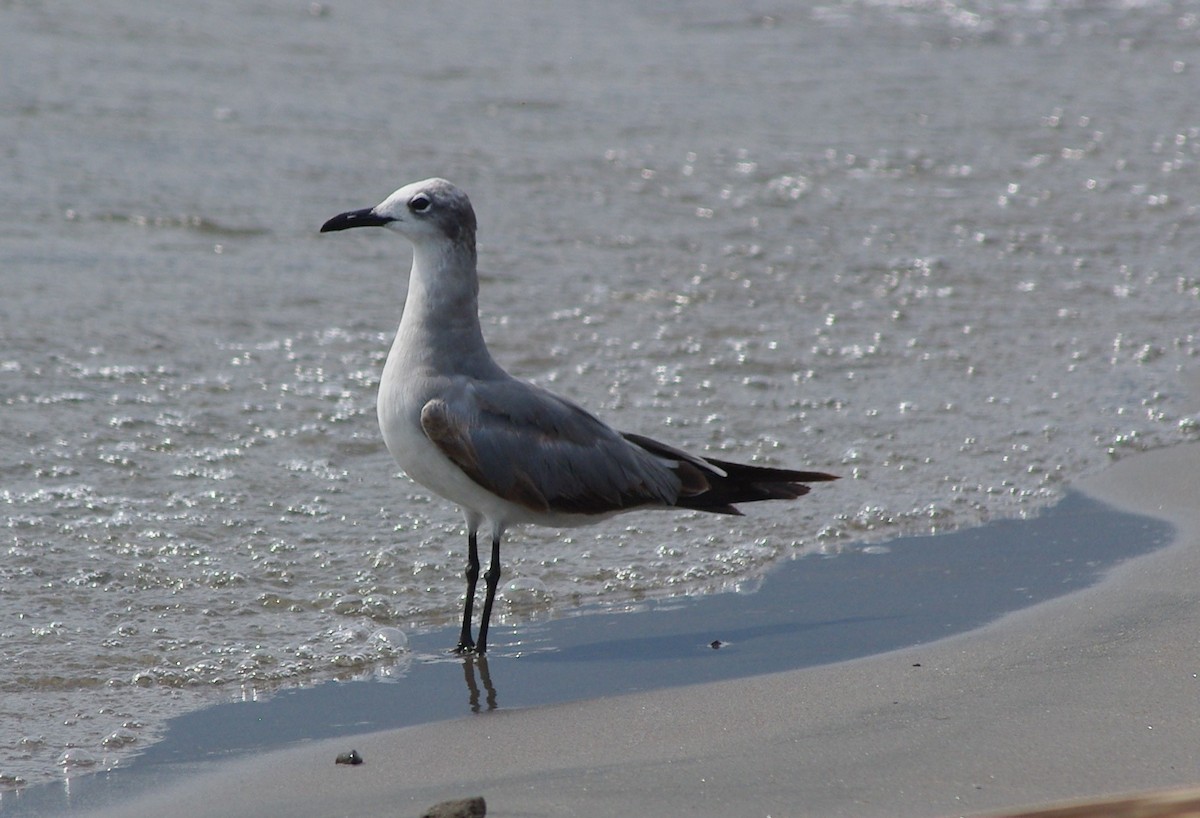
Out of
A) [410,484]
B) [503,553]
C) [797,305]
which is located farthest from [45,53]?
[503,553]

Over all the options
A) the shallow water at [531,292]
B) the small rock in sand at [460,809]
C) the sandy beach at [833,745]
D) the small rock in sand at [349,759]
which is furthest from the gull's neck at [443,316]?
the small rock in sand at [460,809]

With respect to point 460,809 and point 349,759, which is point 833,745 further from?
point 349,759

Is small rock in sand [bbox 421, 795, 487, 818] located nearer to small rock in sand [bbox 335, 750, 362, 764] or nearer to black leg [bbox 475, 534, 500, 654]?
small rock in sand [bbox 335, 750, 362, 764]

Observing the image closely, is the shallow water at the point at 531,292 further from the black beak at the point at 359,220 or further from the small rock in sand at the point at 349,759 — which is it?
the black beak at the point at 359,220

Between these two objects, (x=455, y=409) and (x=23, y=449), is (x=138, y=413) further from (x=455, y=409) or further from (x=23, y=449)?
(x=455, y=409)

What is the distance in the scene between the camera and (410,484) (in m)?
5.62

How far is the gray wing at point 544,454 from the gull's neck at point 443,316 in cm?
9

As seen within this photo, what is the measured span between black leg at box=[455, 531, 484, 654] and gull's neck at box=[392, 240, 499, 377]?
49cm

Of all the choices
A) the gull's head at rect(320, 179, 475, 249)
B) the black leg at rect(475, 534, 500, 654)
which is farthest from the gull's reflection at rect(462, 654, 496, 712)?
the gull's head at rect(320, 179, 475, 249)

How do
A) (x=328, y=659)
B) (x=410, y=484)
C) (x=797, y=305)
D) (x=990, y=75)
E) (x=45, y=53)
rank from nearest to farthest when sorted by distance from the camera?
1. (x=328, y=659)
2. (x=410, y=484)
3. (x=797, y=305)
4. (x=45, y=53)
5. (x=990, y=75)

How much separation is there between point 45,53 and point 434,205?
807 cm

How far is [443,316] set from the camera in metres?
4.46

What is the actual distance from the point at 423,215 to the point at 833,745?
1901 millimetres

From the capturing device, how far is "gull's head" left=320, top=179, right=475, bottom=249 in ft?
14.7
